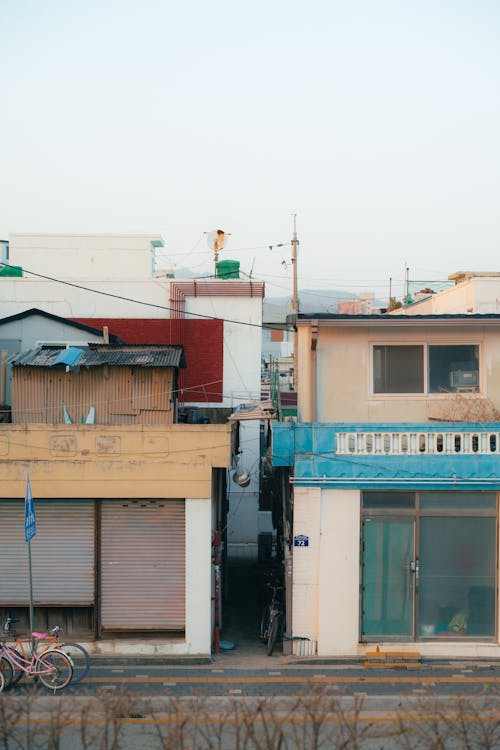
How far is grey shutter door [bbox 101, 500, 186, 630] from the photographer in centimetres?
1602

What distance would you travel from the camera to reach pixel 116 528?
16.1 m

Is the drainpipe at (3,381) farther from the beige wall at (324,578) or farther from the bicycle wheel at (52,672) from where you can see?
the beige wall at (324,578)

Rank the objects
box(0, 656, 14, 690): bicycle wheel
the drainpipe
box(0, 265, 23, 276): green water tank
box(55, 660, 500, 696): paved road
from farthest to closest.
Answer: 1. box(0, 265, 23, 276): green water tank
2. the drainpipe
3. box(55, 660, 500, 696): paved road
4. box(0, 656, 14, 690): bicycle wheel

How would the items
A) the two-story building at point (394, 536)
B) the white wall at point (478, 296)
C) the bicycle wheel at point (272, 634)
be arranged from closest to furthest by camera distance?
the two-story building at point (394, 536) → the bicycle wheel at point (272, 634) → the white wall at point (478, 296)

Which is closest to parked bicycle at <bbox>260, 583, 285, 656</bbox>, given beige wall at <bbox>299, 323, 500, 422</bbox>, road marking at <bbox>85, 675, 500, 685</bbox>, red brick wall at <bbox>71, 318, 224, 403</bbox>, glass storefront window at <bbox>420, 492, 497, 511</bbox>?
road marking at <bbox>85, 675, 500, 685</bbox>

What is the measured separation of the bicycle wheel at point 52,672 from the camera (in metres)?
13.6

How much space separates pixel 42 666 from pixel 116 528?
3096 mm

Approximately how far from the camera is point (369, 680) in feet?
48.2

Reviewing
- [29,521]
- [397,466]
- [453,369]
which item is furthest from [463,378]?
[29,521]

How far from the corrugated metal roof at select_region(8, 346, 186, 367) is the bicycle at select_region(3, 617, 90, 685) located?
4.90 m

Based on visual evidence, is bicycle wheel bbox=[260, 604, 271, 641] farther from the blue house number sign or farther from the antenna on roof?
the antenna on roof

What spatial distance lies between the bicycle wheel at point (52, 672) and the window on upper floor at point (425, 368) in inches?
312

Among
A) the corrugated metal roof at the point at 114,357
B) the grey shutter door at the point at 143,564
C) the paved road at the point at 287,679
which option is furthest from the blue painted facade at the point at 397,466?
the paved road at the point at 287,679

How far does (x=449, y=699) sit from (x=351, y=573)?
3.27m
